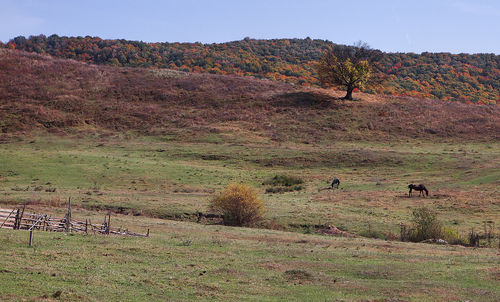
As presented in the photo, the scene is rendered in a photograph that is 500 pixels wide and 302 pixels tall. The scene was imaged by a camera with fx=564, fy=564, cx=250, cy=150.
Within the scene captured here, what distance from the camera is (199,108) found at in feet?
294

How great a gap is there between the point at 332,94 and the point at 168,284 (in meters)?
85.0

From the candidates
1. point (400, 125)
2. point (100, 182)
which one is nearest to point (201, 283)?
point (100, 182)

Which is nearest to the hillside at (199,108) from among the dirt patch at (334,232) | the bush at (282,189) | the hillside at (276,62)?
the bush at (282,189)

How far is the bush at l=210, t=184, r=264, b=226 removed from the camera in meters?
37.9

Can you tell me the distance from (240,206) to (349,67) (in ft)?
186

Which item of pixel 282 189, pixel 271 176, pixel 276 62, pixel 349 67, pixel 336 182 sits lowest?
pixel 282 189

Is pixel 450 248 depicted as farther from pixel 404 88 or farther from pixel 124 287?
pixel 404 88

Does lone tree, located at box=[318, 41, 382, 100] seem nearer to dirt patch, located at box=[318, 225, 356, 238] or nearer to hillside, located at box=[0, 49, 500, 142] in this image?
hillside, located at box=[0, 49, 500, 142]

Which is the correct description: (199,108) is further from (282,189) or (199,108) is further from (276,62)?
(276,62)

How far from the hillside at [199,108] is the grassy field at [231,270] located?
5285cm

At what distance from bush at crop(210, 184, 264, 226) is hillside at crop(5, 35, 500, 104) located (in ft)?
306

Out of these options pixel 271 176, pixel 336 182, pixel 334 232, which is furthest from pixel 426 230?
pixel 271 176

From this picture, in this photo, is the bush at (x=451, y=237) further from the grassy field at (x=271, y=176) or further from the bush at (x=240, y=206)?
the bush at (x=240, y=206)

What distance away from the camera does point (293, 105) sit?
92188 mm
